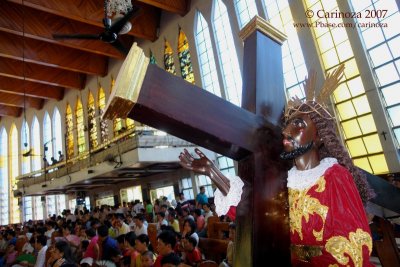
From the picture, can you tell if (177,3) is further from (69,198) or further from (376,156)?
(69,198)

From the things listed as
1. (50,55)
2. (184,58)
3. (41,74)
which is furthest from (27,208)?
(184,58)

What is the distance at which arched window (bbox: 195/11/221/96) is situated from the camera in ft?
36.5

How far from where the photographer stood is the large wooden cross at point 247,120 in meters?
0.87

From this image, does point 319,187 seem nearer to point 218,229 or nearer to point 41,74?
point 218,229

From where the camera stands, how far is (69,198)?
17.9m

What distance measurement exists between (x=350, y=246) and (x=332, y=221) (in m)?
0.11

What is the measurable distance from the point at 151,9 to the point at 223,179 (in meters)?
13.7

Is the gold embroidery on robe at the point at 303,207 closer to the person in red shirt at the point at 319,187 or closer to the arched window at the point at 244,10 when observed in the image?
the person in red shirt at the point at 319,187

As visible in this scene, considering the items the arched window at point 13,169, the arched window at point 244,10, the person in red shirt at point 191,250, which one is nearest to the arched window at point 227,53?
the arched window at point 244,10

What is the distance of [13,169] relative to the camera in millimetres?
21094

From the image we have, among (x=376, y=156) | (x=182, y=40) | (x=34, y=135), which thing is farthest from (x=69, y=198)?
(x=376, y=156)

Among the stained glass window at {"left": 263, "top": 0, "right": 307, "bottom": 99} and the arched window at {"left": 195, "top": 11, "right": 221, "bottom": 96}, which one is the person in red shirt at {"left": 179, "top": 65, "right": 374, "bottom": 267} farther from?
the arched window at {"left": 195, "top": 11, "right": 221, "bottom": 96}

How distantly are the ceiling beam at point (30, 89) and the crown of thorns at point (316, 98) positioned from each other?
1894 cm

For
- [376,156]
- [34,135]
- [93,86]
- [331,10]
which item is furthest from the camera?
[34,135]
